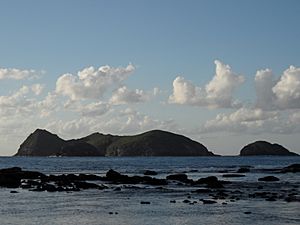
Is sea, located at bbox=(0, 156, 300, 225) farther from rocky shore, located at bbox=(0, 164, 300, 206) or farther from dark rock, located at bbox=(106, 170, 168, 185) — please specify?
dark rock, located at bbox=(106, 170, 168, 185)

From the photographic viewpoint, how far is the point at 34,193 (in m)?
74.6

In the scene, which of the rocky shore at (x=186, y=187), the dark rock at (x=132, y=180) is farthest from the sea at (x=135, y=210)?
the dark rock at (x=132, y=180)

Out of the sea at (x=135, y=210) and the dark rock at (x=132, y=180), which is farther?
the dark rock at (x=132, y=180)

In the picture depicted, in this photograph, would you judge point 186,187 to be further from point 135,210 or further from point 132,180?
point 135,210

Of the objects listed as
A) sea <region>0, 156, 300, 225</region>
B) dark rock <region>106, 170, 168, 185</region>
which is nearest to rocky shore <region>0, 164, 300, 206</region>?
dark rock <region>106, 170, 168, 185</region>

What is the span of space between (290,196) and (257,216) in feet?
60.3

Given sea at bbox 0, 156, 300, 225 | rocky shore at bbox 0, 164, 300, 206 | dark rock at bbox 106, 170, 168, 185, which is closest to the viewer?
sea at bbox 0, 156, 300, 225

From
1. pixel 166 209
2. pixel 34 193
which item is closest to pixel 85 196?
pixel 34 193

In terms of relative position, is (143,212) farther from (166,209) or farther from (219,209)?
(219,209)

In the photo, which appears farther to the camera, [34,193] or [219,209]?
[34,193]

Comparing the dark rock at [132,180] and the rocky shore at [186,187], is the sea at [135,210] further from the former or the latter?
the dark rock at [132,180]

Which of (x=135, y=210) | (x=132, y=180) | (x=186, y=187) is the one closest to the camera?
(x=135, y=210)

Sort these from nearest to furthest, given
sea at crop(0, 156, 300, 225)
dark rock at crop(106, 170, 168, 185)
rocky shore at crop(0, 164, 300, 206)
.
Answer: sea at crop(0, 156, 300, 225) → rocky shore at crop(0, 164, 300, 206) → dark rock at crop(106, 170, 168, 185)

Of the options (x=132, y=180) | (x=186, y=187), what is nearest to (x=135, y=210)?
(x=186, y=187)
